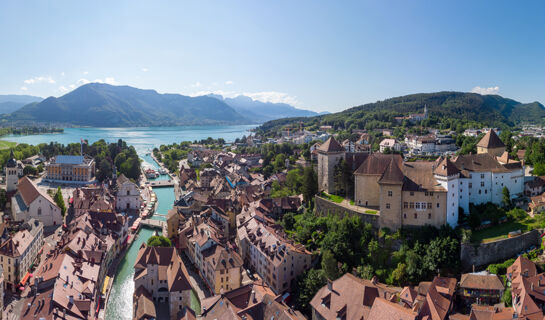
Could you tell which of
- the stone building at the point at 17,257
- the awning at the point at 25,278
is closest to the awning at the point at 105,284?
the awning at the point at 25,278

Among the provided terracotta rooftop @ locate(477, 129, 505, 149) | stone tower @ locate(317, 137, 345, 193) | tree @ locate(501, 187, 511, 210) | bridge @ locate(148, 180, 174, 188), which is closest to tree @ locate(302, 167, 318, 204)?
stone tower @ locate(317, 137, 345, 193)

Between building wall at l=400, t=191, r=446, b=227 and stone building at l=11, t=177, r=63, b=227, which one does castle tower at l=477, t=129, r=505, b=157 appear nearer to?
building wall at l=400, t=191, r=446, b=227

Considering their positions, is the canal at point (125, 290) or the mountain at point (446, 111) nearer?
the canal at point (125, 290)

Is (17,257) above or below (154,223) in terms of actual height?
above

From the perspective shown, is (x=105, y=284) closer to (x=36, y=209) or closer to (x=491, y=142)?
(x=36, y=209)

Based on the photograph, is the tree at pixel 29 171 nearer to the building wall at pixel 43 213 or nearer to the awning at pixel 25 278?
the building wall at pixel 43 213

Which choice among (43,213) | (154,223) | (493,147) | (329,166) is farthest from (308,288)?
(43,213)
